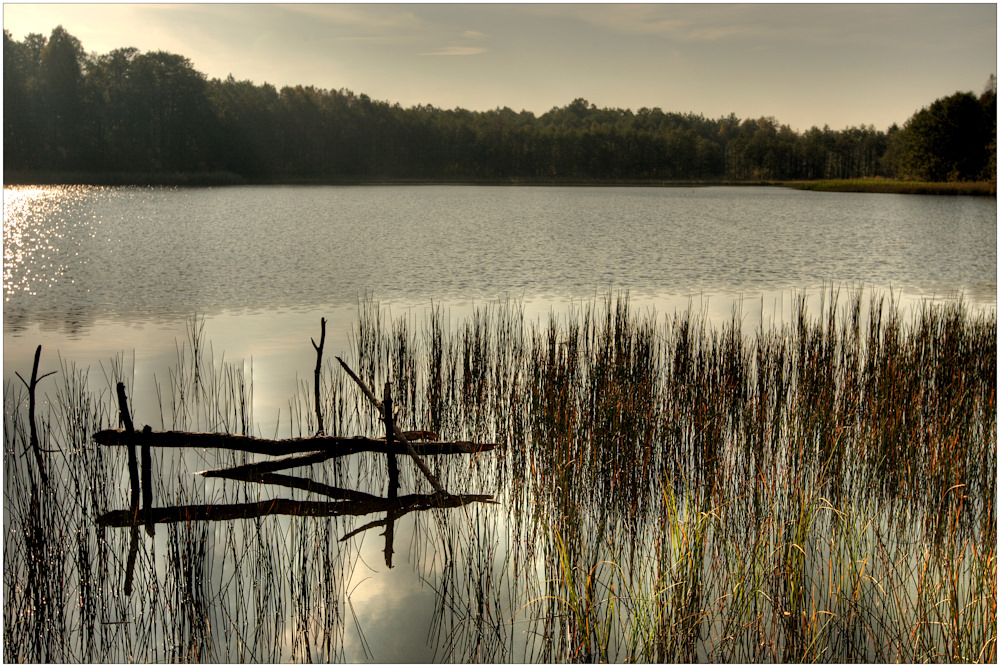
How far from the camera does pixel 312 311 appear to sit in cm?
916

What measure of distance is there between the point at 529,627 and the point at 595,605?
23cm

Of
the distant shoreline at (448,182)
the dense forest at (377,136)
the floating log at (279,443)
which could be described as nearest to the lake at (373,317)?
the floating log at (279,443)

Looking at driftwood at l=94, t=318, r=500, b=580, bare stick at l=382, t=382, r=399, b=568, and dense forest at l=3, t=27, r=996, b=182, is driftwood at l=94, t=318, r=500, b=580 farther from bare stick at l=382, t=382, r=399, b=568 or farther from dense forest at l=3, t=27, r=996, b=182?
dense forest at l=3, t=27, r=996, b=182

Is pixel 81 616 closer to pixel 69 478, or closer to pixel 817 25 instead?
pixel 69 478

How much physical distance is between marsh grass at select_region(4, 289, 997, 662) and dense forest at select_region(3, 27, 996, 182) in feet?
124

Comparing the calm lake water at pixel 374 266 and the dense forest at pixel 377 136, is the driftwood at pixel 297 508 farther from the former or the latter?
the dense forest at pixel 377 136

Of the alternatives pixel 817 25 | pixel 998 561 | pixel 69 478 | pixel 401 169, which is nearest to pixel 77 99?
pixel 401 169

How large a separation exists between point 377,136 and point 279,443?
51.2 meters

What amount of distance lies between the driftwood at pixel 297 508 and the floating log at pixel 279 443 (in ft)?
0.82

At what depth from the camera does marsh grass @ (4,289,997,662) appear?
2.45 m

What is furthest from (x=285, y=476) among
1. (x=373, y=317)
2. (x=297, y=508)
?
(x=373, y=317)

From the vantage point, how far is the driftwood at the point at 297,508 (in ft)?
10.8

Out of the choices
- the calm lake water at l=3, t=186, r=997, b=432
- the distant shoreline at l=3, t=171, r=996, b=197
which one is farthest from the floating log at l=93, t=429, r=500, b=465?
the distant shoreline at l=3, t=171, r=996, b=197

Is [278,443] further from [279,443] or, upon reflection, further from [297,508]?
[297,508]
